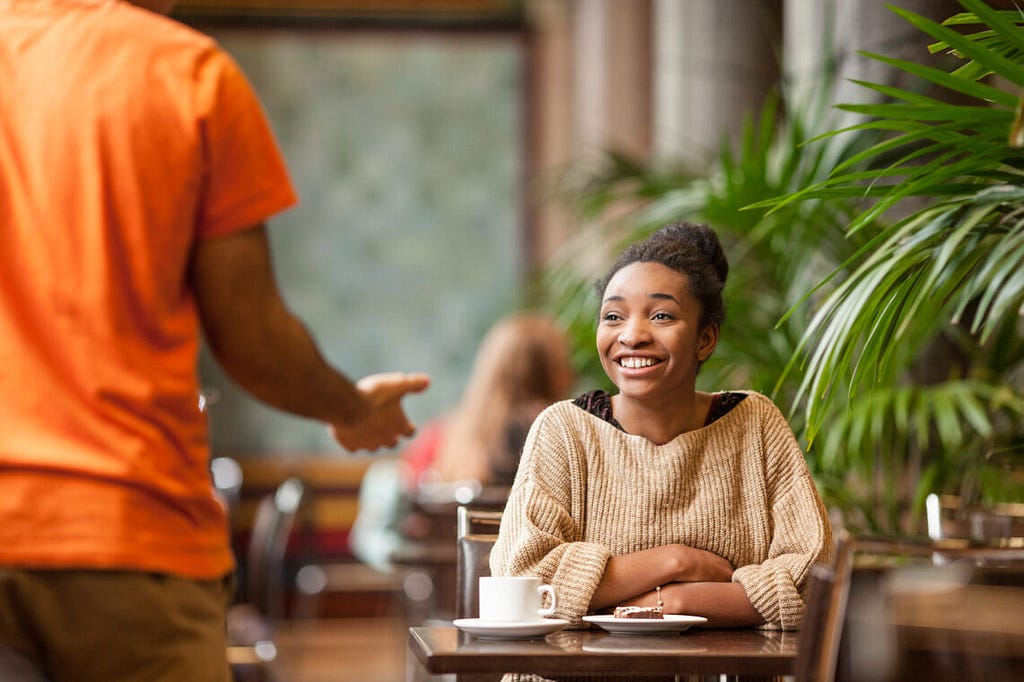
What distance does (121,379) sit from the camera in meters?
1.29

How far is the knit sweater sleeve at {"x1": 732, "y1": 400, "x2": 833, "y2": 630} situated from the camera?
1742 millimetres

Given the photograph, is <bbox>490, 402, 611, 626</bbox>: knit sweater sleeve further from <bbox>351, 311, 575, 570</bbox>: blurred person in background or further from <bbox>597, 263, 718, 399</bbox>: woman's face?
<bbox>351, 311, 575, 570</bbox>: blurred person in background

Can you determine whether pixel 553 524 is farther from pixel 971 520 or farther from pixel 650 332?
pixel 971 520

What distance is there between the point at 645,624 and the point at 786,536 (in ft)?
0.91

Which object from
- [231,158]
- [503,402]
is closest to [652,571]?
[231,158]

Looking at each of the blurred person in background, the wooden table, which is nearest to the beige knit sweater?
the wooden table

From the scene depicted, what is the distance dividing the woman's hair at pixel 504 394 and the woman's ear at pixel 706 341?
303 centimetres

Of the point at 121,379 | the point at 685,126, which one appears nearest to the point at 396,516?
the point at 685,126

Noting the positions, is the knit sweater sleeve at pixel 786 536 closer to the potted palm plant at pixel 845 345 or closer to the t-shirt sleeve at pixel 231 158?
the potted palm plant at pixel 845 345

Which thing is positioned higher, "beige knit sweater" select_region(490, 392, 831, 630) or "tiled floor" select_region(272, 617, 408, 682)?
"beige knit sweater" select_region(490, 392, 831, 630)

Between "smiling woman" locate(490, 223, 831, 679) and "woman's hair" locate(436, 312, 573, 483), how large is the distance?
10.0ft

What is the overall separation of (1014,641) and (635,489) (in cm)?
49

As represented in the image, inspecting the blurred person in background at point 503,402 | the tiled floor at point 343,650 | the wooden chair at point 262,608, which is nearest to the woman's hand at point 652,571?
the wooden chair at point 262,608

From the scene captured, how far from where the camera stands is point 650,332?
6.01 feet
